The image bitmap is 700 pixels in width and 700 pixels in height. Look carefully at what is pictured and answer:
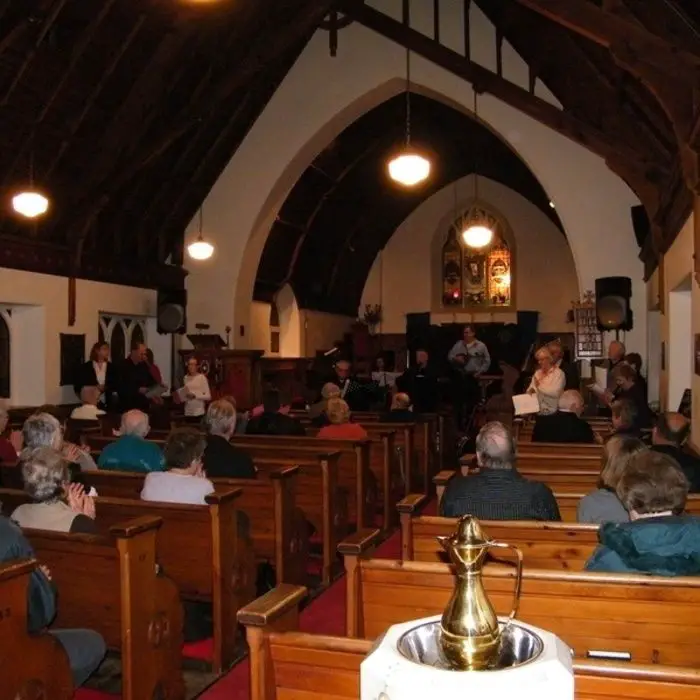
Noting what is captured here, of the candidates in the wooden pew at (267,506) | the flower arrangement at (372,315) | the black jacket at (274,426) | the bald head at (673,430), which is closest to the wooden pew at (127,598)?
the wooden pew at (267,506)

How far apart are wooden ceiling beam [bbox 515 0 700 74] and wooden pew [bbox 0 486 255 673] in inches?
168

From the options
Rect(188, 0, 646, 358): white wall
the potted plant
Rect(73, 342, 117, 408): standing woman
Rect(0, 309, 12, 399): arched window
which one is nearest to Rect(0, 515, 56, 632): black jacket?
Rect(73, 342, 117, 408): standing woman

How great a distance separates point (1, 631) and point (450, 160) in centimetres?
1550

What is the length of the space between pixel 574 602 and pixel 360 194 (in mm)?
14772

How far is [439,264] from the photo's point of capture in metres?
19.8

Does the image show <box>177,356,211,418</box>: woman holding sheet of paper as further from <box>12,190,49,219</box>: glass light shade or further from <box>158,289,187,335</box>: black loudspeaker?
<box>12,190,49,219</box>: glass light shade

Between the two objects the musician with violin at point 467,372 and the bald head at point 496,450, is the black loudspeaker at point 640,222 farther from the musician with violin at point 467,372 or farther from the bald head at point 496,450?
the bald head at point 496,450

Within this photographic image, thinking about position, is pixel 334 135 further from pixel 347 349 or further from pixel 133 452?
pixel 133 452

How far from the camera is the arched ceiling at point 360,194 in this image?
14836 millimetres

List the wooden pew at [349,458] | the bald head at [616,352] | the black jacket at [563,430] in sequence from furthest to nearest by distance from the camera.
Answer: the bald head at [616,352] → the black jacket at [563,430] → the wooden pew at [349,458]

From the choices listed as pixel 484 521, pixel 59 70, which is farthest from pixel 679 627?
pixel 59 70

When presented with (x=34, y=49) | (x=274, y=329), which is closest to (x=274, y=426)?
(x=34, y=49)

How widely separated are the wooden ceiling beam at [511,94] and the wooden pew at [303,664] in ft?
27.1

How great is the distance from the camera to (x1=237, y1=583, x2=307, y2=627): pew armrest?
2.22 metres
